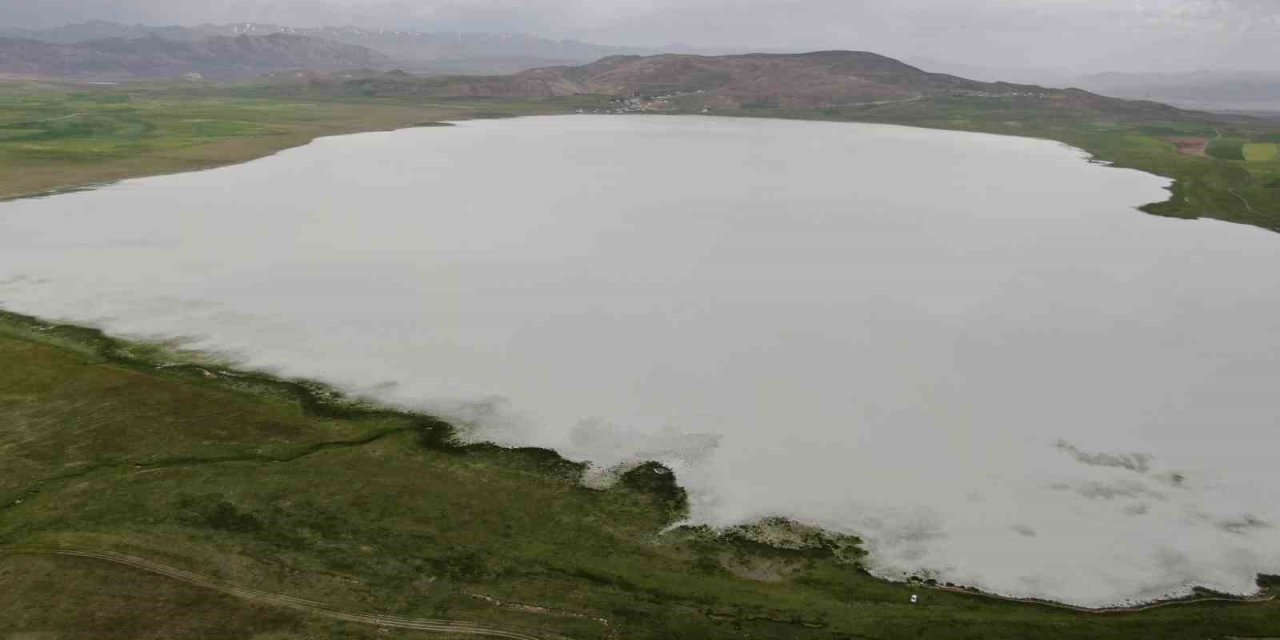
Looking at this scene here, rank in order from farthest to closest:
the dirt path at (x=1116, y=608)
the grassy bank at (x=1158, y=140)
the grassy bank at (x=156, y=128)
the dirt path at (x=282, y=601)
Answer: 1. the grassy bank at (x=156, y=128)
2. the grassy bank at (x=1158, y=140)
3. the dirt path at (x=1116, y=608)
4. the dirt path at (x=282, y=601)

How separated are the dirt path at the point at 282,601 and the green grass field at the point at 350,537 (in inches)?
9.6

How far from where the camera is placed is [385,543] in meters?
24.4

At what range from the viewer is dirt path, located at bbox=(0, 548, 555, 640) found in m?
20.9

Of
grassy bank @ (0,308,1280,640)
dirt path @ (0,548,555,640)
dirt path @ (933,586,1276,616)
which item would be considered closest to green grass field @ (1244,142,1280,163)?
dirt path @ (933,586,1276,616)

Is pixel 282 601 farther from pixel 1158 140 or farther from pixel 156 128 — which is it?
pixel 1158 140

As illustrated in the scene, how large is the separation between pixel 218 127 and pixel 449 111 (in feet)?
209

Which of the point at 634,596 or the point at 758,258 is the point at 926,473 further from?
the point at 758,258

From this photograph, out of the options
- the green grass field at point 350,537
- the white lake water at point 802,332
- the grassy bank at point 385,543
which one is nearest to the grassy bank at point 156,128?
the white lake water at point 802,332

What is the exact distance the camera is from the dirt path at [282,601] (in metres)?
20.9

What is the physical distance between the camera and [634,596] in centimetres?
2230

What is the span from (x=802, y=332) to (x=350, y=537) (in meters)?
25.5

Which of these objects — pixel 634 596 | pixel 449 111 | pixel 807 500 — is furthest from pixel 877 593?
pixel 449 111

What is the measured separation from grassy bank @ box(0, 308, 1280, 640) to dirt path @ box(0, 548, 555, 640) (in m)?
0.27

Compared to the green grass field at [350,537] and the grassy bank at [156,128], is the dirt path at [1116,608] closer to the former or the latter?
the green grass field at [350,537]
